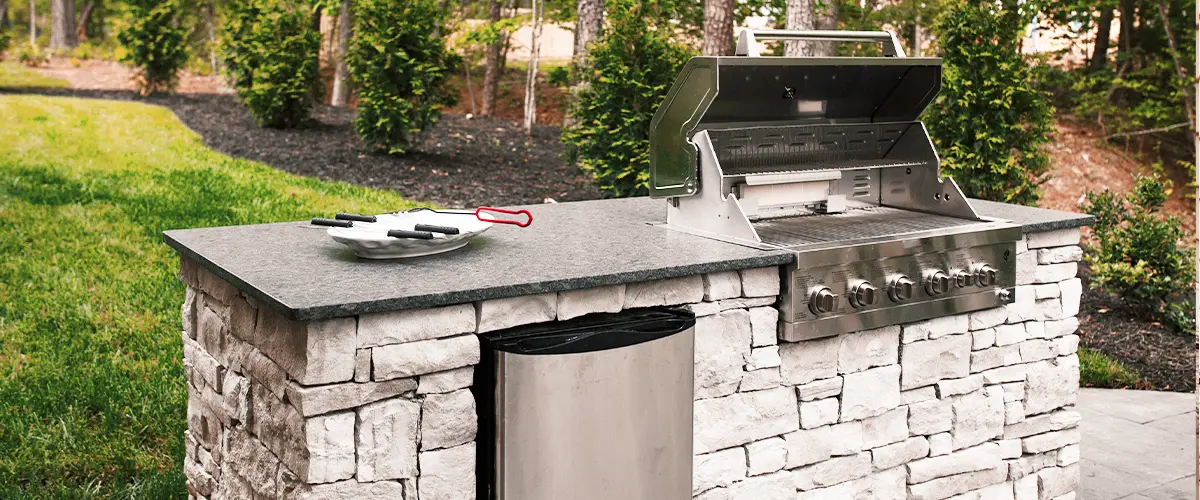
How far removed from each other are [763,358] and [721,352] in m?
0.14

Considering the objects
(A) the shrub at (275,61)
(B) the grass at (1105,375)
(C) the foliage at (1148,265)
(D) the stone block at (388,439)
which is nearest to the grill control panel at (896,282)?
(D) the stone block at (388,439)

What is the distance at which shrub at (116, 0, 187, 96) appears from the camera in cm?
1203

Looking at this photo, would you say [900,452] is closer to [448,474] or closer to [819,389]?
[819,389]

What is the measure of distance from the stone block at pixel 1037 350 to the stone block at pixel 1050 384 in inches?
0.9

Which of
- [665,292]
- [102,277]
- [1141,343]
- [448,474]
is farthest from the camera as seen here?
[102,277]

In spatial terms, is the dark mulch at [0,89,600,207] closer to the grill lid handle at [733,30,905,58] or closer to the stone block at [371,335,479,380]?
the grill lid handle at [733,30,905,58]

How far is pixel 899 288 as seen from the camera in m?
3.06

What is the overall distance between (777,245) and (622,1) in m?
4.48

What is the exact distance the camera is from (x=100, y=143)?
29.8 ft

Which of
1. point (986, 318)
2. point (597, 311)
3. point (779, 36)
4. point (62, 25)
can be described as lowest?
point (986, 318)

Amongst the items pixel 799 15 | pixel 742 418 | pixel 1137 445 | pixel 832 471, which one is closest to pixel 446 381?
pixel 742 418

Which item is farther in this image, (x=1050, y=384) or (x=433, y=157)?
(x=433, y=157)

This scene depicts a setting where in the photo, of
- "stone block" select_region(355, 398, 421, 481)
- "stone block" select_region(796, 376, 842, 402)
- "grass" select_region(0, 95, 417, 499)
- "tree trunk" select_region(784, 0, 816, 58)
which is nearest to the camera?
"stone block" select_region(355, 398, 421, 481)

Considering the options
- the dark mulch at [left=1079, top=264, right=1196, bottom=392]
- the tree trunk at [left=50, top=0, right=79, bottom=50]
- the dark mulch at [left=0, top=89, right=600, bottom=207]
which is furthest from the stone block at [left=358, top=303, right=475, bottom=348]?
the tree trunk at [left=50, top=0, right=79, bottom=50]
